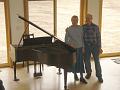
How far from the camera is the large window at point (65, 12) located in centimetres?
823

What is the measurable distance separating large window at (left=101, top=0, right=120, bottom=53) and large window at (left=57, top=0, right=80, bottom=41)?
1002 mm

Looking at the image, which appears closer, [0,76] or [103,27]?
[0,76]

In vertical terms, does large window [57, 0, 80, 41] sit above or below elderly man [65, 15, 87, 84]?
above

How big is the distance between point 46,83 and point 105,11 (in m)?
3.81

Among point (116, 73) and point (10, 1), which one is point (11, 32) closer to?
point (10, 1)

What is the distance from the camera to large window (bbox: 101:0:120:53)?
8.80m

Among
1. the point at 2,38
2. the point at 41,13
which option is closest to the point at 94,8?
the point at 41,13

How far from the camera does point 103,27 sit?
896 cm

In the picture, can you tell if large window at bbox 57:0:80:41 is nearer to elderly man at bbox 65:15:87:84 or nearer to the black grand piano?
the black grand piano

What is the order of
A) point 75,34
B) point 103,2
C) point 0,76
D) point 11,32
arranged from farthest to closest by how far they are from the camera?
point 103,2 → point 11,32 → point 0,76 → point 75,34

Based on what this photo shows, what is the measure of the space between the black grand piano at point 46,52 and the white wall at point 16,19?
3.57ft

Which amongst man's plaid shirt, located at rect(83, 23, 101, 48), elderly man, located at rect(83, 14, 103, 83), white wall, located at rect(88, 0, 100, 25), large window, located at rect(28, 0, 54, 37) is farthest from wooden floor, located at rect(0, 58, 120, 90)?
white wall, located at rect(88, 0, 100, 25)

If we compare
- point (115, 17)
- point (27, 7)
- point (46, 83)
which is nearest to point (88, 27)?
point (46, 83)

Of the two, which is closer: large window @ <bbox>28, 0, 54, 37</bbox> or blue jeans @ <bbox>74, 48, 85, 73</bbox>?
blue jeans @ <bbox>74, 48, 85, 73</bbox>
